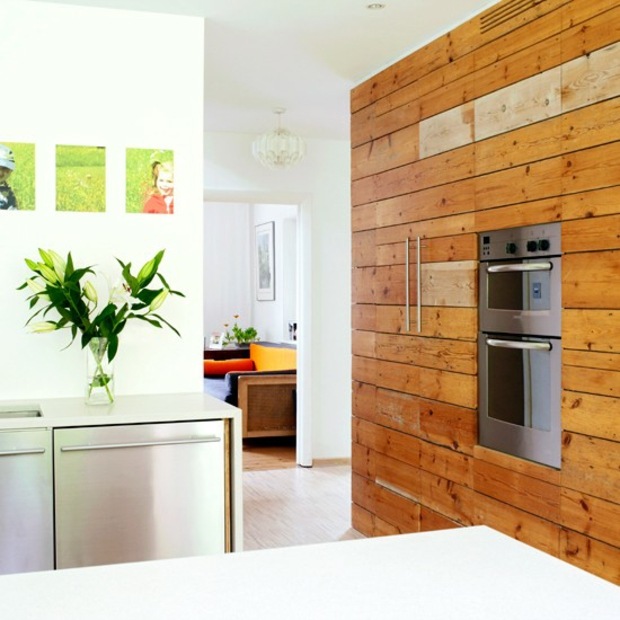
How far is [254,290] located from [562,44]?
8.35 meters

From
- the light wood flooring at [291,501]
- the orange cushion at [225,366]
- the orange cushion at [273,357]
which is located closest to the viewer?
the light wood flooring at [291,501]

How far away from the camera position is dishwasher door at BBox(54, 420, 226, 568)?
308 centimetres

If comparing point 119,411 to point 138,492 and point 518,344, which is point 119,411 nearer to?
point 138,492

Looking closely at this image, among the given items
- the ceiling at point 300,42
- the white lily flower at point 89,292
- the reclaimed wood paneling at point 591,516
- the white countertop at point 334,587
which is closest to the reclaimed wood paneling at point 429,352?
the reclaimed wood paneling at point 591,516

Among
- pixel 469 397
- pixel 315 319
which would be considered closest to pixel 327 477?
pixel 315 319

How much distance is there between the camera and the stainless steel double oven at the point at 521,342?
10.5ft

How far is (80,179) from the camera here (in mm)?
3842

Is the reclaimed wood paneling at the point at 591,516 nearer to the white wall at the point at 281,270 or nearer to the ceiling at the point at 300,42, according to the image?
the ceiling at the point at 300,42

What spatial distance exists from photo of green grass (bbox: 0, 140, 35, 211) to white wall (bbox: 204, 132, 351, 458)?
130 inches

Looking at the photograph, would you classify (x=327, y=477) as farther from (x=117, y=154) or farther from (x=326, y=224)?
(x=117, y=154)

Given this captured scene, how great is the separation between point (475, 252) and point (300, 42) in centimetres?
145

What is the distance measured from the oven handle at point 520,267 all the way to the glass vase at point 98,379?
1594 mm

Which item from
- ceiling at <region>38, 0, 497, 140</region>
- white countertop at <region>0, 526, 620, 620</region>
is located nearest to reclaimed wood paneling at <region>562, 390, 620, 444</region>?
white countertop at <region>0, 526, 620, 620</region>

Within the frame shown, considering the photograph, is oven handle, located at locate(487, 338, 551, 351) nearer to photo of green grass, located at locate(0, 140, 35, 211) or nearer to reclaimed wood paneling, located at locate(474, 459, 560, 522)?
reclaimed wood paneling, located at locate(474, 459, 560, 522)
